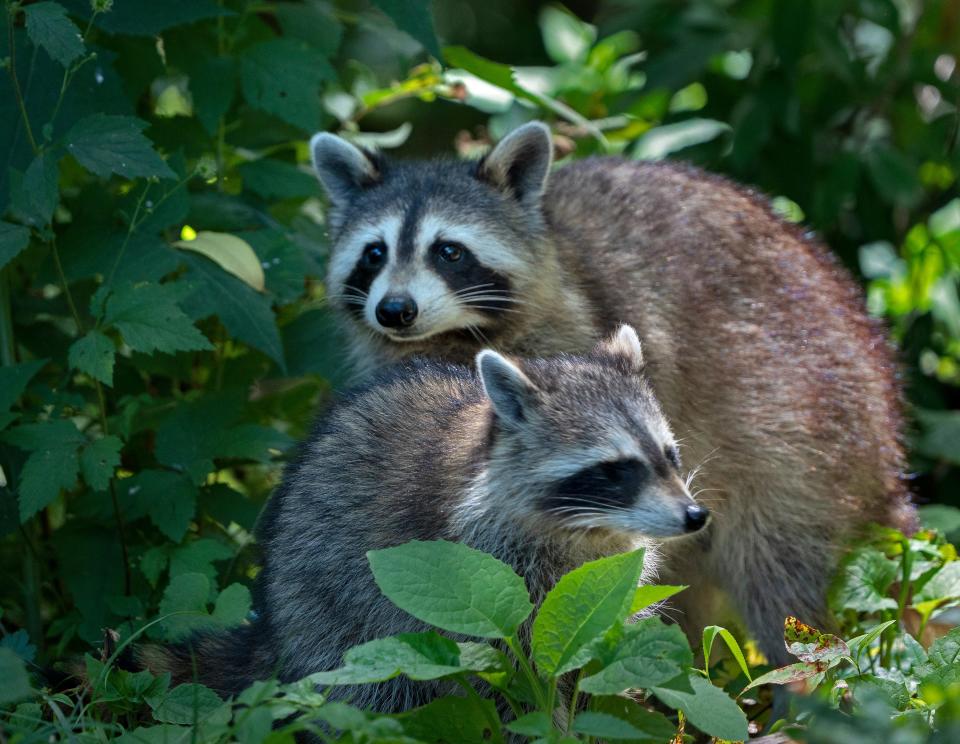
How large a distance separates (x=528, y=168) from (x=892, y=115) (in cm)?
253

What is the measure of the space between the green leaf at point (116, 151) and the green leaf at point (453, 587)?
166 cm

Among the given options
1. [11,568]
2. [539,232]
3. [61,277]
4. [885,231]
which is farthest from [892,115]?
[11,568]

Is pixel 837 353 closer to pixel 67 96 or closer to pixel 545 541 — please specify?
pixel 545 541

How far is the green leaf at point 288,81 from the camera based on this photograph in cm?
476

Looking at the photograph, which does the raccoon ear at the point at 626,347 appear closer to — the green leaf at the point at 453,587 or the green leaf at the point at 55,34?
the green leaf at the point at 453,587

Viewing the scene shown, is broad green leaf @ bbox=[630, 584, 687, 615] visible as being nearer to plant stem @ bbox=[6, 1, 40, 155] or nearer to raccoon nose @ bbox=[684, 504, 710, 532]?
raccoon nose @ bbox=[684, 504, 710, 532]

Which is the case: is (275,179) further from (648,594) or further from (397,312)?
(648,594)

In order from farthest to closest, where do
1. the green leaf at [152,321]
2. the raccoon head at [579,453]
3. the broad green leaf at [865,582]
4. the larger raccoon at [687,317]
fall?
1. the larger raccoon at [687,317]
2. the broad green leaf at [865,582]
3. the green leaf at [152,321]
4. the raccoon head at [579,453]

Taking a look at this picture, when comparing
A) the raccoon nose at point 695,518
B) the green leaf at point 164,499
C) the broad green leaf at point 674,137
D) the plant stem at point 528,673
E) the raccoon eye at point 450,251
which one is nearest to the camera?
the plant stem at point 528,673

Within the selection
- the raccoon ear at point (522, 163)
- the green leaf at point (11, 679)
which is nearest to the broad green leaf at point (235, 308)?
the raccoon ear at point (522, 163)

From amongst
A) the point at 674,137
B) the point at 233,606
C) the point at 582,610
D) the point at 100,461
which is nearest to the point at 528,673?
the point at 582,610

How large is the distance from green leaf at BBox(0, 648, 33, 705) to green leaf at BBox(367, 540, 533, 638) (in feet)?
2.70

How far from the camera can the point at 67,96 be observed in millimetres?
4520

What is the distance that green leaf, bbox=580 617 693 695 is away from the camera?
2963 mm
